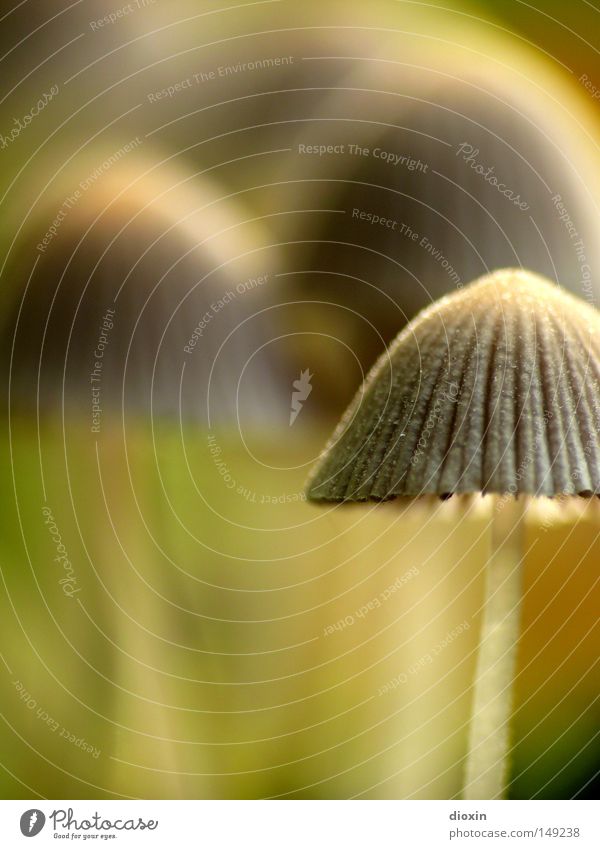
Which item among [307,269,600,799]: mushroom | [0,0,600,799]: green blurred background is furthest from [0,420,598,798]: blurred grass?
[307,269,600,799]: mushroom

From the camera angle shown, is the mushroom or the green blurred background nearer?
the mushroom

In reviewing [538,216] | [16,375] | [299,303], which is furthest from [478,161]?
[16,375]

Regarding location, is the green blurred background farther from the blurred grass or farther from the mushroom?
the mushroom

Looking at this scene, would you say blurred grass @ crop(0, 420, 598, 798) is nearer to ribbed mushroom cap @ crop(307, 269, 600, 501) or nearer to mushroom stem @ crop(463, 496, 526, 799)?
mushroom stem @ crop(463, 496, 526, 799)
